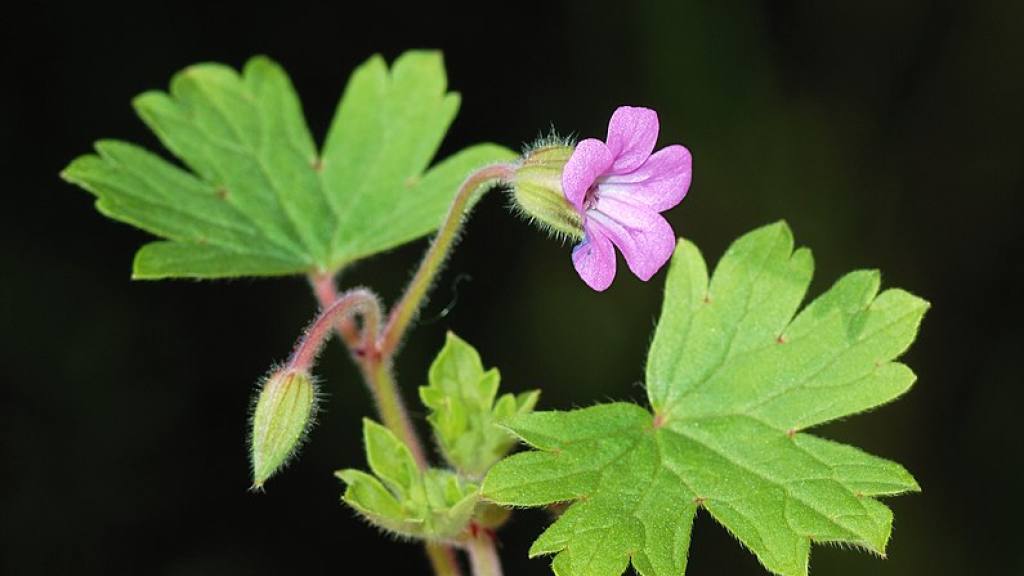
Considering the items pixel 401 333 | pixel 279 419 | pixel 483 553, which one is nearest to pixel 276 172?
pixel 401 333

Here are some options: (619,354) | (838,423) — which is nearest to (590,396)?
(619,354)

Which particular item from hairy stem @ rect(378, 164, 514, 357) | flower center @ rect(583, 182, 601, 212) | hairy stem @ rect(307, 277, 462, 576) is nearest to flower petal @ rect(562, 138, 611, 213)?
flower center @ rect(583, 182, 601, 212)

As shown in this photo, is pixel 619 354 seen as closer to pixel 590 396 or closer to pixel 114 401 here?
pixel 590 396

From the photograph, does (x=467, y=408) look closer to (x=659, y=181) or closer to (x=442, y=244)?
(x=442, y=244)

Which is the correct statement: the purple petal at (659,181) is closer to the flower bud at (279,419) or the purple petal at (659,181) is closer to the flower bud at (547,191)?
the flower bud at (547,191)

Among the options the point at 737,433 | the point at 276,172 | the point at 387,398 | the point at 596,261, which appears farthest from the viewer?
the point at 276,172

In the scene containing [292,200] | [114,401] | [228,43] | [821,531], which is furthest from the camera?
[228,43]

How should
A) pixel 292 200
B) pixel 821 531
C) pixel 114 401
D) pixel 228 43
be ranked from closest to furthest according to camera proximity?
pixel 821 531 < pixel 292 200 < pixel 114 401 < pixel 228 43
